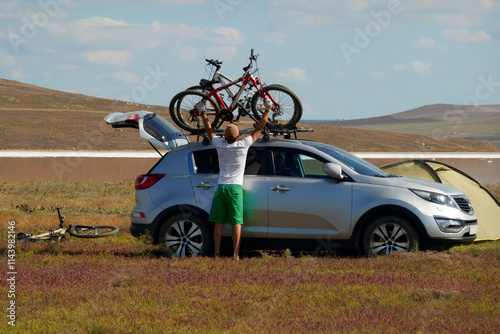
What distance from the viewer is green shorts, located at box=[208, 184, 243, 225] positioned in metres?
9.26

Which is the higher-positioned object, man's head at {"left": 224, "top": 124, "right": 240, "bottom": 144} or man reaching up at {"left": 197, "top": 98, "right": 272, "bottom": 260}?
man's head at {"left": 224, "top": 124, "right": 240, "bottom": 144}

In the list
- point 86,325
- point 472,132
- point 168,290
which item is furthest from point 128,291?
point 472,132

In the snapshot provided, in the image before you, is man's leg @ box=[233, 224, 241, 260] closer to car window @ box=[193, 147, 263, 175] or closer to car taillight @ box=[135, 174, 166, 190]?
car window @ box=[193, 147, 263, 175]

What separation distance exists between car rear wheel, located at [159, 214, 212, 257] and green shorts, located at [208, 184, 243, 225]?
457mm

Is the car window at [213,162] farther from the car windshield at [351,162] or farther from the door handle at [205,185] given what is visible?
the car windshield at [351,162]

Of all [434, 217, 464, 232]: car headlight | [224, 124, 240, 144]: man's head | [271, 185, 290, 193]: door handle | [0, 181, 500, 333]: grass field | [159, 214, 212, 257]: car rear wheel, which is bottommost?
[0, 181, 500, 333]: grass field

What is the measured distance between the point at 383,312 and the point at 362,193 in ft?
9.15

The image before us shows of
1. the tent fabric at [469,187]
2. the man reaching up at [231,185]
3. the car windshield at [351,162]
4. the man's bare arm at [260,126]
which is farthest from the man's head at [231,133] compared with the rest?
the tent fabric at [469,187]

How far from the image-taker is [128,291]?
7.72 metres

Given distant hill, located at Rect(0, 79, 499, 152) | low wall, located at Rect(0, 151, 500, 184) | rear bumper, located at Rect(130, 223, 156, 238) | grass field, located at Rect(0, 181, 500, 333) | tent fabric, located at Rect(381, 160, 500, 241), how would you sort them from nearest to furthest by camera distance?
grass field, located at Rect(0, 181, 500, 333) < rear bumper, located at Rect(130, 223, 156, 238) < tent fabric, located at Rect(381, 160, 500, 241) < low wall, located at Rect(0, 151, 500, 184) < distant hill, located at Rect(0, 79, 499, 152)

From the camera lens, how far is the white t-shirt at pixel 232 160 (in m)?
9.34

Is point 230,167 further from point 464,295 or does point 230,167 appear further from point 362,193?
point 464,295

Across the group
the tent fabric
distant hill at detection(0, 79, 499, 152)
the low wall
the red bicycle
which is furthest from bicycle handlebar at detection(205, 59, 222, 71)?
distant hill at detection(0, 79, 499, 152)

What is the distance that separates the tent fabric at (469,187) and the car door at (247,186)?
4.43 meters
